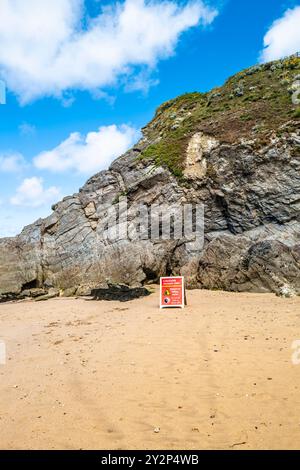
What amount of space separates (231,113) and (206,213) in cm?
1099

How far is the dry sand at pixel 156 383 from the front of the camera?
5383 mm

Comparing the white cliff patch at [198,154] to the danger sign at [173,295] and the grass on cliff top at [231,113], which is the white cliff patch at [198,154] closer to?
the grass on cliff top at [231,113]

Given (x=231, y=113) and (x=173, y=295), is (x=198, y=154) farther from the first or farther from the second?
(x=173, y=295)

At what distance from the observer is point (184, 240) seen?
2472 centimetres

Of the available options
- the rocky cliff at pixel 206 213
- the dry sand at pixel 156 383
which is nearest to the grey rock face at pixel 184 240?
the rocky cliff at pixel 206 213

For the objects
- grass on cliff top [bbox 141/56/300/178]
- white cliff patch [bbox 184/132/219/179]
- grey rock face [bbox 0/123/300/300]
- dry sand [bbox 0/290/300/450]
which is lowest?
dry sand [bbox 0/290/300/450]

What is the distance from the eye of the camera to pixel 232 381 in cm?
720

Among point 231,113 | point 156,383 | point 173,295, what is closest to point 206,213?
point 231,113

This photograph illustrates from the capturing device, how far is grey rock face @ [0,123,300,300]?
19828 millimetres

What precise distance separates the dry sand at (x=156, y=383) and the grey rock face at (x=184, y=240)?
6.21 metres

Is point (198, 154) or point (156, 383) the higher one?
point (198, 154)

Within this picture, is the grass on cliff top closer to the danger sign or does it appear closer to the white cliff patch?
the white cliff patch

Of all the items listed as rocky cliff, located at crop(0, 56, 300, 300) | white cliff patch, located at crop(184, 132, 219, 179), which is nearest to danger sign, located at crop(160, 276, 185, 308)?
rocky cliff, located at crop(0, 56, 300, 300)

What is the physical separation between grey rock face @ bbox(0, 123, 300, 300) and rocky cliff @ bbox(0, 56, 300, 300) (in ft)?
0.23
